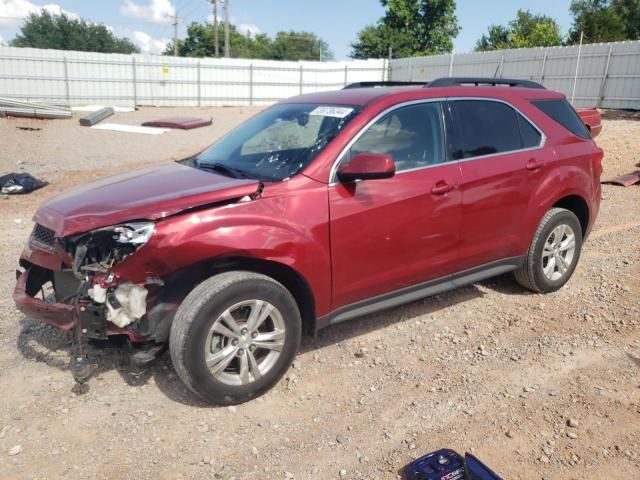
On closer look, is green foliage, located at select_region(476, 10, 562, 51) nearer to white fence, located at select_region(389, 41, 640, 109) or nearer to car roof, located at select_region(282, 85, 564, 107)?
white fence, located at select_region(389, 41, 640, 109)

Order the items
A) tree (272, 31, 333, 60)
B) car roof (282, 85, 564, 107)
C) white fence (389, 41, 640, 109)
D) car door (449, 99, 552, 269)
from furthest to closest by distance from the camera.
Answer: tree (272, 31, 333, 60)
white fence (389, 41, 640, 109)
car door (449, 99, 552, 269)
car roof (282, 85, 564, 107)

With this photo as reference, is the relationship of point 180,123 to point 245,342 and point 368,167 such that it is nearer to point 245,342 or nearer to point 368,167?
point 368,167

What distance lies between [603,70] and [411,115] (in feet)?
73.8

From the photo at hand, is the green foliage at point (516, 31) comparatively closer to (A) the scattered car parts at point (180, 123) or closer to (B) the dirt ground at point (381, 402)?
(A) the scattered car parts at point (180, 123)

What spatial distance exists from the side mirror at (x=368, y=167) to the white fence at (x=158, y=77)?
1080 inches

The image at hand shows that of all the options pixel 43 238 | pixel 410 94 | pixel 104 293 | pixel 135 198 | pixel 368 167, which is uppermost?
pixel 410 94

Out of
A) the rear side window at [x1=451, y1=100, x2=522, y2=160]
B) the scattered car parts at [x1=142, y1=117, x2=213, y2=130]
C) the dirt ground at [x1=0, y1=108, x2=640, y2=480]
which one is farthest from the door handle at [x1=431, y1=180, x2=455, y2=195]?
the scattered car parts at [x1=142, y1=117, x2=213, y2=130]

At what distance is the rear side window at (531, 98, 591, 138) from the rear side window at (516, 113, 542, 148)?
10.4 inches

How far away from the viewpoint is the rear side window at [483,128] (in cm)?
409

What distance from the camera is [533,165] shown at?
14.5 feet

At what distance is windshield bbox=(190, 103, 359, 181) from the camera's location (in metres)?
3.58

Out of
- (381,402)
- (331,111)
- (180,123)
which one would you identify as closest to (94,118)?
(180,123)

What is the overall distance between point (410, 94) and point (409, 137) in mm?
316

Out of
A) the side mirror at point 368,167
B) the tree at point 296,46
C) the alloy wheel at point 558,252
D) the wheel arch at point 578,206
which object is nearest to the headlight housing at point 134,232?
the side mirror at point 368,167
